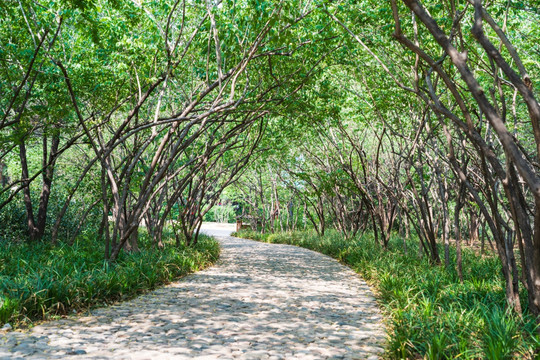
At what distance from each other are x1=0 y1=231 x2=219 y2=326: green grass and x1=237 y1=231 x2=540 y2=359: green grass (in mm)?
3840

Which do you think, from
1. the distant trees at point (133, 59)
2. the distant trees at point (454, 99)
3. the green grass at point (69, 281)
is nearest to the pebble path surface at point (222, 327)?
the green grass at point (69, 281)

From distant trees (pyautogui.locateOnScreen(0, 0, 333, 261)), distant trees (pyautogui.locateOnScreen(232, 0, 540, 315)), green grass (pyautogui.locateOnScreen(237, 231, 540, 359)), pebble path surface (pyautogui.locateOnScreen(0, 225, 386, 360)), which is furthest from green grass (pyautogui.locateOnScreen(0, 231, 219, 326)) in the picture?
distant trees (pyautogui.locateOnScreen(232, 0, 540, 315))

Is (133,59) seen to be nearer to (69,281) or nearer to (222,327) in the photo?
(69,281)

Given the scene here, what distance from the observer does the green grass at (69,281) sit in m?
4.99

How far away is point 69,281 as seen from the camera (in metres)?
5.66

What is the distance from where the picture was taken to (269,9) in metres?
6.50

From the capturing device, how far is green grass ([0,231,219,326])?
499 cm

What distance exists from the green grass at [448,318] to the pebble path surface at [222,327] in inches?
13.5

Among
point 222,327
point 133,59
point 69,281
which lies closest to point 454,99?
point 133,59

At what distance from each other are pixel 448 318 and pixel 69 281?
4.67 m

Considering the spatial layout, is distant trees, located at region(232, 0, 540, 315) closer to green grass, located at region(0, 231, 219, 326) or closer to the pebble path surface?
the pebble path surface

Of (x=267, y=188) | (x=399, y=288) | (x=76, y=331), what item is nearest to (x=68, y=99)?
(x=76, y=331)

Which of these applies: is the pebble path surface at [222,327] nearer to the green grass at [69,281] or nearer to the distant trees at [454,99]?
the green grass at [69,281]

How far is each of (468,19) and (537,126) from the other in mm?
5245
